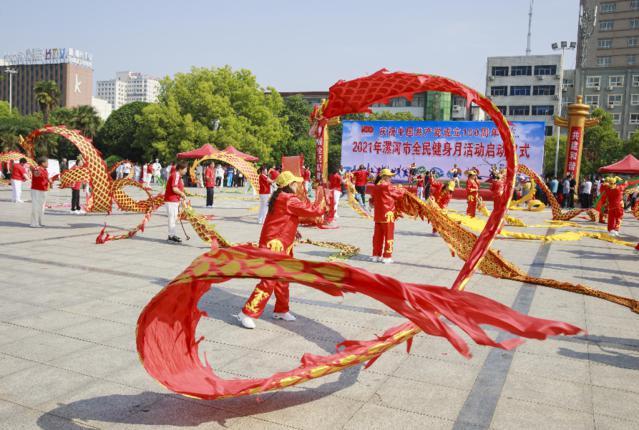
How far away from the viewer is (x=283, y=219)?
17.1ft

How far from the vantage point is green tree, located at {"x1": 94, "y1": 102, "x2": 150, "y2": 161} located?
39594mm

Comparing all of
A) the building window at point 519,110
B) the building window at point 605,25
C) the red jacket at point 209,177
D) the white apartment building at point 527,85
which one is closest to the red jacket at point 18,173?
the red jacket at point 209,177

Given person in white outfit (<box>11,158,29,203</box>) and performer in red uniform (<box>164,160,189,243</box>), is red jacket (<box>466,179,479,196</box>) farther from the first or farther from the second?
person in white outfit (<box>11,158,29,203</box>)

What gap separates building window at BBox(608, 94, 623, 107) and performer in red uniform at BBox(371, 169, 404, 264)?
181 ft

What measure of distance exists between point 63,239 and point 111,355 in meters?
6.39

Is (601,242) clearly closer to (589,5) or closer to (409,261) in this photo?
(409,261)

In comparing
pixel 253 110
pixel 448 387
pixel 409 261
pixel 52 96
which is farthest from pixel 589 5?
pixel 448 387

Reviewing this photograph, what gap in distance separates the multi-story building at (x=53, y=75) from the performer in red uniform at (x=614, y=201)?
9546 cm

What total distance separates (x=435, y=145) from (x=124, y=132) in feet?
79.2

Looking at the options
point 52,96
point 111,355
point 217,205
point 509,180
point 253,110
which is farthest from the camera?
point 52,96

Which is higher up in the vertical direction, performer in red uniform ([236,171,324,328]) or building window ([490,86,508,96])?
building window ([490,86,508,96])

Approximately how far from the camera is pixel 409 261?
8977 mm

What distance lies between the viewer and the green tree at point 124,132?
130ft

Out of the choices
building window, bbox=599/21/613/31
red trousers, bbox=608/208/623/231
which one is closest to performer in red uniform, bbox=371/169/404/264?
red trousers, bbox=608/208/623/231
